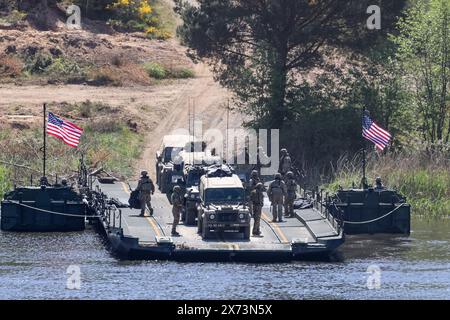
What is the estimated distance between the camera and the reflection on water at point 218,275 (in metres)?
44.1

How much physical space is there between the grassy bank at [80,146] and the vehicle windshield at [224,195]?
15.0 meters

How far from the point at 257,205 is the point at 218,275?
3.99m

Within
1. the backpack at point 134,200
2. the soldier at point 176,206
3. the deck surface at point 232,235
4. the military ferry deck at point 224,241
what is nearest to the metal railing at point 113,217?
the military ferry deck at point 224,241

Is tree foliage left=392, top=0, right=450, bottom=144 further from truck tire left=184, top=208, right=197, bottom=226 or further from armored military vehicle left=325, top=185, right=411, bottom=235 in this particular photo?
truck tire left=184, top=208, right=197, bottom=226

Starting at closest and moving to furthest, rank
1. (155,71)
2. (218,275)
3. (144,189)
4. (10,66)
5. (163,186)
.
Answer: (218,275) < (144,189) < (163,186) < (10,66) < (155,71)

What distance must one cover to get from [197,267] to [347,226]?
9217 mm

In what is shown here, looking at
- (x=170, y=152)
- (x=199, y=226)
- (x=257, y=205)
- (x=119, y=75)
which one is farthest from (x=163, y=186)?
(x=119, y=75)

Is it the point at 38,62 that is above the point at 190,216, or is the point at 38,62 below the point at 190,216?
above

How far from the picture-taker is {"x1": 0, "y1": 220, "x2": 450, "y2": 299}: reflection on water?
44.1 m

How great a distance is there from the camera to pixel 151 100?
78.5 meters

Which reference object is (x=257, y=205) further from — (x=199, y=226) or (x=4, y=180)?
(x=4, y=180)

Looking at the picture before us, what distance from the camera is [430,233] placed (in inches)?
2183
